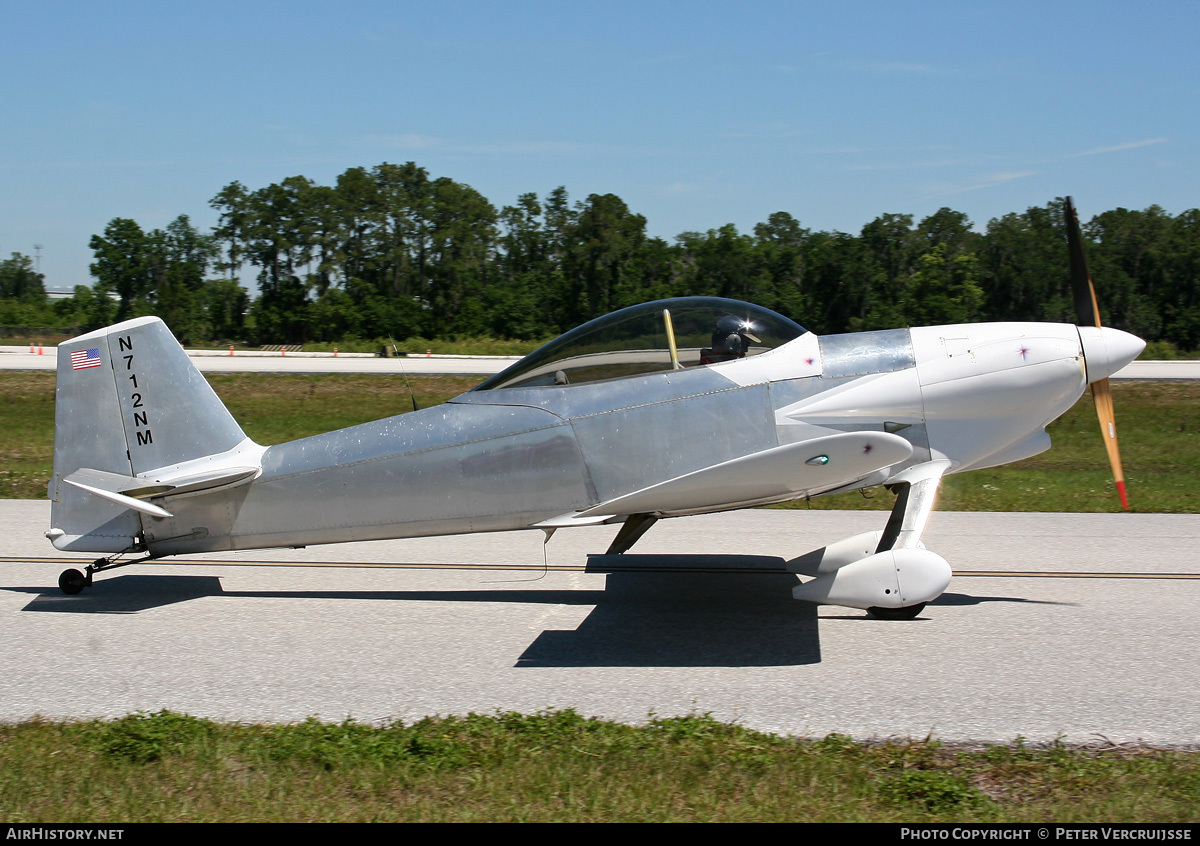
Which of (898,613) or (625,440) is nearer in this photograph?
(625,440)

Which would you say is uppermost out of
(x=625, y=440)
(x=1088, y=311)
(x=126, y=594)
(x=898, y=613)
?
(x=1088, y=311)

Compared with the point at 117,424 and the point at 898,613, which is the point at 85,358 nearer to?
the point at 117,424

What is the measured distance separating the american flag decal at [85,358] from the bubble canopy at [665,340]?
3289mm

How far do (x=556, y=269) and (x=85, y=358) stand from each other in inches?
2231

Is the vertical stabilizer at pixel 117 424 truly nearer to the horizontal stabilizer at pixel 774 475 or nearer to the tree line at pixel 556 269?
the horizontal stabilizer at pixel 774 475

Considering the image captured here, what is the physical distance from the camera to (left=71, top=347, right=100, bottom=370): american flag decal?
23.8 ft

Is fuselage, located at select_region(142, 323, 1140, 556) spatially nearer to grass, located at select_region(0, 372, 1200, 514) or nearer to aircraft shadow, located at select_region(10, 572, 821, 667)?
aircraft shadow, located at select_region(10, 572, 821, 667)

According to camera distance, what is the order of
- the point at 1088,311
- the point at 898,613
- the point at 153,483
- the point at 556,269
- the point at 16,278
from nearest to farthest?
the point at 898,613 < the point at 153,483 < the point at 1088,311 < the point at 556,269 < the point at 16,278

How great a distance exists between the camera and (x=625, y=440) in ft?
21.7

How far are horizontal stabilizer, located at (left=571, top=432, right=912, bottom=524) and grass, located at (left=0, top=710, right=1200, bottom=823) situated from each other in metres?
1.92

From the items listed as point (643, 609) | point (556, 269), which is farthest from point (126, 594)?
point (556, 269)

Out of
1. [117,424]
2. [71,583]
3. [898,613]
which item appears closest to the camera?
[898,613]

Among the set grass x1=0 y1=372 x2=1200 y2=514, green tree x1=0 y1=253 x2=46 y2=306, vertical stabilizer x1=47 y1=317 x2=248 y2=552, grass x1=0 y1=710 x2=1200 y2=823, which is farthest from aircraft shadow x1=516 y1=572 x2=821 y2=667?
green tree x1=0 y1=253 x2=46 y2=306

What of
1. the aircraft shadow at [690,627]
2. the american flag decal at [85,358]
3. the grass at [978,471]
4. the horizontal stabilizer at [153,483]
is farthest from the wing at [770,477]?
the american flag decal at [85,358]
